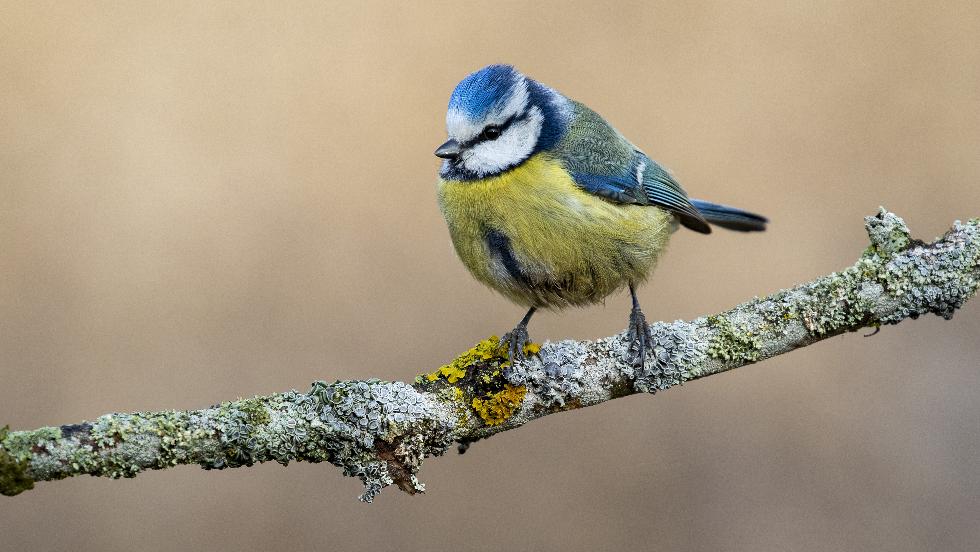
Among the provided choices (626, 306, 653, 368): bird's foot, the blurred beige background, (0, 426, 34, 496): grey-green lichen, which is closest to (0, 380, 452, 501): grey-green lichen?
(0, 426, 34, 496): grey-green lichen

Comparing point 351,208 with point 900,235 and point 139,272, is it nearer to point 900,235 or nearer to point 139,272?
point 139,272

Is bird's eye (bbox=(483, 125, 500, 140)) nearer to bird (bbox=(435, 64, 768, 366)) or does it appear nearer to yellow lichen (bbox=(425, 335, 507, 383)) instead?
bird (bbox=(435, 64, 768, 366))

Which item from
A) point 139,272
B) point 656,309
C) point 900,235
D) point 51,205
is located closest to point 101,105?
point 51,205

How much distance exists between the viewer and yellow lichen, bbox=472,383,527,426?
249cm

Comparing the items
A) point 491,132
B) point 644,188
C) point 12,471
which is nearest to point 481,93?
point 491,132

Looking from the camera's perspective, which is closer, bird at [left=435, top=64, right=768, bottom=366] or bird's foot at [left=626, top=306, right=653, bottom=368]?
bird's foot at [left=626, top=306, right=653, bottom=368]

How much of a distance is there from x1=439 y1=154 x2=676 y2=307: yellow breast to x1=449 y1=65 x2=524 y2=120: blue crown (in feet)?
0.75

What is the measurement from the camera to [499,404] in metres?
2.51

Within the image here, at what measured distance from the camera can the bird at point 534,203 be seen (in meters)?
3.05

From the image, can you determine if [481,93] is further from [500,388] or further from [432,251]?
[432,251]

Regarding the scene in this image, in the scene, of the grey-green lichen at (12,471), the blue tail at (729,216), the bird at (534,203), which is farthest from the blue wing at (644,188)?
the grey-green lichen at (12,471)

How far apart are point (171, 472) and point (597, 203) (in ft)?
8.15

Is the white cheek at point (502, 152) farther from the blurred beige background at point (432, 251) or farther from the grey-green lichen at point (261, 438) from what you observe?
the blurred beige background at point (432, 251)

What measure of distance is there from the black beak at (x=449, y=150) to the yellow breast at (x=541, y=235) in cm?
11
